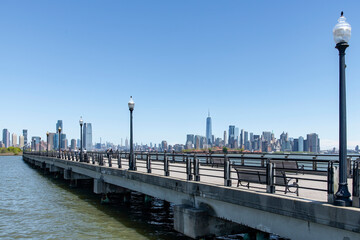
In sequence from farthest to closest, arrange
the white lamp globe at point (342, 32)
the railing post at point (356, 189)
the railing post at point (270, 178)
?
the railing post at point (270, 178) < the white lamp globe at point (342, 32) < the railing post at point (356, 189)

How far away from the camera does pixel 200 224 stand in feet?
34.2

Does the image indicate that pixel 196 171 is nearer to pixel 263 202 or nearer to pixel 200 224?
pixel 200 224

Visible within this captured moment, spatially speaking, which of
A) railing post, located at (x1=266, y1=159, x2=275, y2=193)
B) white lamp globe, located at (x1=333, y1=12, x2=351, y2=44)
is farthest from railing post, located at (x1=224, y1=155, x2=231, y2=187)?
white lamp globe, located at (x1=333, y1=12, x2=351, y2=44)

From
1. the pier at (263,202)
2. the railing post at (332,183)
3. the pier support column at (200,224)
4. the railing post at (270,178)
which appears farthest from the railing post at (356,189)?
the pier support column at (200,224)

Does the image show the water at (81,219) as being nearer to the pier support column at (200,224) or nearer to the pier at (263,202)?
the pier at (263,202)

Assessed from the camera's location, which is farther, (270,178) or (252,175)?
(252,175)

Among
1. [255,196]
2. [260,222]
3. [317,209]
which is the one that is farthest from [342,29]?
[260,222]

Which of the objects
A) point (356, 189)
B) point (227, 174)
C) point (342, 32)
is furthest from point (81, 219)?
point (342, 32)

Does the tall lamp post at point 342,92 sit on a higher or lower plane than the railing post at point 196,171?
higher

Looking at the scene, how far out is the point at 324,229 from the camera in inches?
269

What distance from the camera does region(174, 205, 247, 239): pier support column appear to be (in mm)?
10389

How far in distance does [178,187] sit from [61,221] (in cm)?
758

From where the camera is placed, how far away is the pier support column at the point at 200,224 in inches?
409

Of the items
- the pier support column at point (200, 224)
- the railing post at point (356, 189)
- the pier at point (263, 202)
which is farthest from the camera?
the pier support column at point (200, 224)
